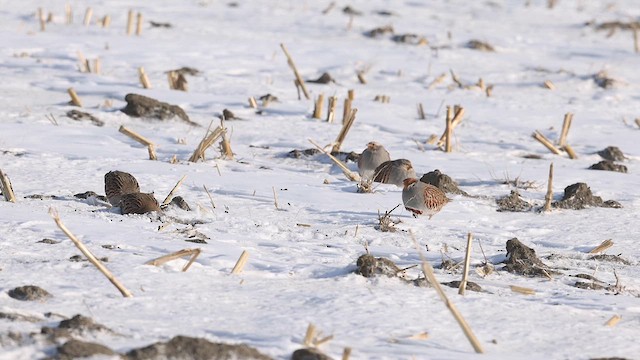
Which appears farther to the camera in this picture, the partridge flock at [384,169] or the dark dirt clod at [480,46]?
the dark dirt clod at [480,46]

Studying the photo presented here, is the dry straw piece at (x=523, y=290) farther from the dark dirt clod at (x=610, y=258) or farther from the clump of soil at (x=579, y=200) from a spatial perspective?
the clump of soil at (x=579, y=200)

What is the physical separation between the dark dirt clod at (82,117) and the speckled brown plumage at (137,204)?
249cm

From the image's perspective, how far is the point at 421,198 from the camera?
5207 millimetres

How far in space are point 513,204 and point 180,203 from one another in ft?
6.42

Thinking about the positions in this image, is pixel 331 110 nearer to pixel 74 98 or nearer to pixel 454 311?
pixel 74 98

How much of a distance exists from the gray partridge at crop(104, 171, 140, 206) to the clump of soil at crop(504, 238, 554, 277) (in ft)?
6.10

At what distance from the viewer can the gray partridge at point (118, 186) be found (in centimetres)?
505

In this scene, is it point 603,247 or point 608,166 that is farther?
point 608,166

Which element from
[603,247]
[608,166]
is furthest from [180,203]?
[608,166]

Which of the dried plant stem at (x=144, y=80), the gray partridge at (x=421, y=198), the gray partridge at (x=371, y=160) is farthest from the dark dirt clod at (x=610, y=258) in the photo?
the dried plant stem at (x=144, y=80)

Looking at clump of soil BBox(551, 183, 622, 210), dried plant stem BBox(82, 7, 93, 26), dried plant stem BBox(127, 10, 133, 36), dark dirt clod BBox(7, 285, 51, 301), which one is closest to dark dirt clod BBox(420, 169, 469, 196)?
clump of soil BBox(551, 183, 622, 210)

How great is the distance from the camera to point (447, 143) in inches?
287

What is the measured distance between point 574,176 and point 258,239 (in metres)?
2.81

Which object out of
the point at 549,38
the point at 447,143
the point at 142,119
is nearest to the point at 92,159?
the point at 142,119
